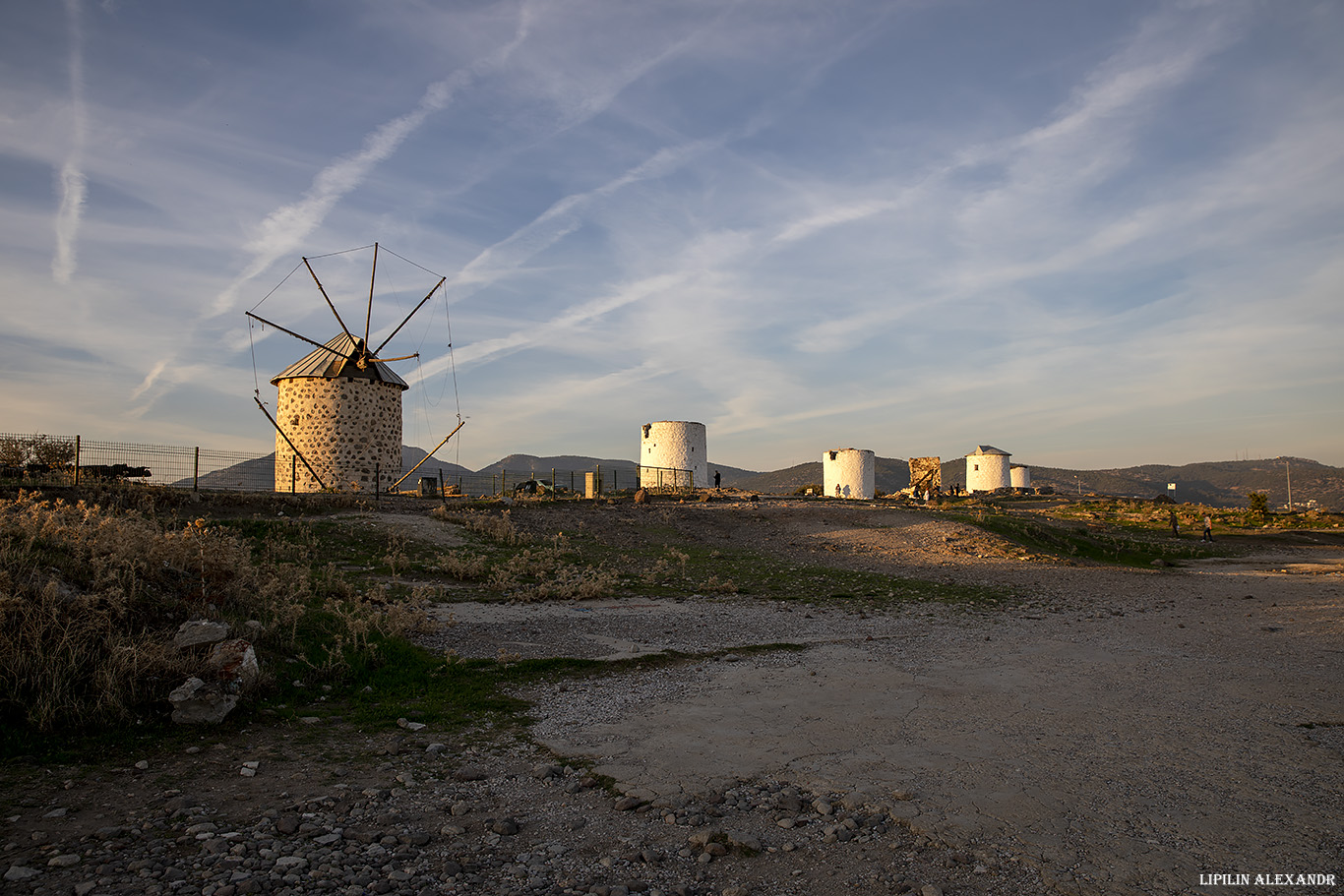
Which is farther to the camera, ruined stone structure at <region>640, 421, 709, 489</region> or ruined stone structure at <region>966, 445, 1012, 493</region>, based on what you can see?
ruined stone structure at <region>966, 445, 1012, 493</region>

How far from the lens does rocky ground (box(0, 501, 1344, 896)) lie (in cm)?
364

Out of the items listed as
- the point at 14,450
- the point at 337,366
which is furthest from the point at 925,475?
the point at 14,450

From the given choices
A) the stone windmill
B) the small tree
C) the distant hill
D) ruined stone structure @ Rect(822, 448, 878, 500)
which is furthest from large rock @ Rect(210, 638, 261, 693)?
the distant hill

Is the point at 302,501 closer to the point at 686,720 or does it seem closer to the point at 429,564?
the point at 429,564

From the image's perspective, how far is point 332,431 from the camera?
30.0m

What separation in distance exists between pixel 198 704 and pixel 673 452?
4128 centimetres

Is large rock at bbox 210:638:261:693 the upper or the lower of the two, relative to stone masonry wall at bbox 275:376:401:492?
lower

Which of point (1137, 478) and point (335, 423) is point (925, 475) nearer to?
point (335, 423)

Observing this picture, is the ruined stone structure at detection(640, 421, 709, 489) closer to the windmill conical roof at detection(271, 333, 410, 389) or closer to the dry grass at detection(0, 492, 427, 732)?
the windmill conical roof at detection(271, 333, 410, 389)

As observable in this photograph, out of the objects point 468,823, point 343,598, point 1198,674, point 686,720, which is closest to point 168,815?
point 468,823

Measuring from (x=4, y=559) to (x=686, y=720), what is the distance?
257 inches

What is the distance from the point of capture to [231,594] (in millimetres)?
8125

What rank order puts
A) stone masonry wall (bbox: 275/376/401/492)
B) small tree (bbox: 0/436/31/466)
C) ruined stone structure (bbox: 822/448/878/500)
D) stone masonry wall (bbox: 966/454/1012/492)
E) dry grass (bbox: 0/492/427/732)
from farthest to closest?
stone masonry wall (bbox: 966/454/1012/492) → ruined stone structure (bbox: 822/448/878/500) → stone masonry wall (bbox: 275/376/401/492) → small tree (bbox: 0/436/31/466) → dry grass (bbox: 0/492/427/732)

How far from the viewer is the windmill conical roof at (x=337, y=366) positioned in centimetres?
3061
